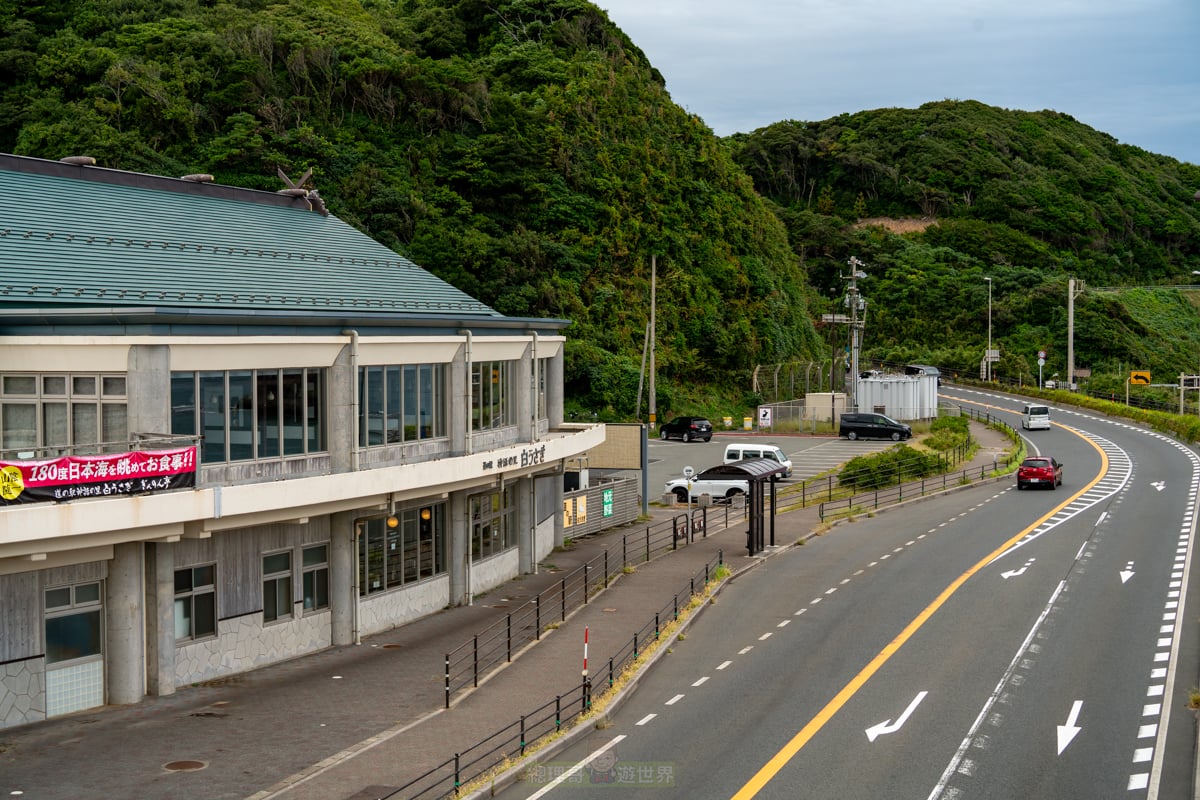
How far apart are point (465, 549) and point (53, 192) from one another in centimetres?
1231

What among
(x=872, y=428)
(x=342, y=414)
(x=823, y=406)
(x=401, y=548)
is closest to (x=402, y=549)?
(x=401, y=548)

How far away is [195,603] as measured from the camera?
21.0 meters

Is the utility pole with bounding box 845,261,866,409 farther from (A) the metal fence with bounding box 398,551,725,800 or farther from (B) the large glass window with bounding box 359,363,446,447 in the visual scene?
(A) the metal fence with bounding box 398,551,725,800

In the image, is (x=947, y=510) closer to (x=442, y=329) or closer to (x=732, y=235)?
(x=442, y=329)

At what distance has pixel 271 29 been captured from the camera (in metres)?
84.1

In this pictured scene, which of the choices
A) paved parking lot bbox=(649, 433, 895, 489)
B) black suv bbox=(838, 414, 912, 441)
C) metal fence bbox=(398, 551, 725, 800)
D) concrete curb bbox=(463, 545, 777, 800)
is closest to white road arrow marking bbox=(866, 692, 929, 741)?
concrete curb bbox=(463, 545, 777, 800)

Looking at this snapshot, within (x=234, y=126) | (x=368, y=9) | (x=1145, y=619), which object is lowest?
(x=1145, y=619)

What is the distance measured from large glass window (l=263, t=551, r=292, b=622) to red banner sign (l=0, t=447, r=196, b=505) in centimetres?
360

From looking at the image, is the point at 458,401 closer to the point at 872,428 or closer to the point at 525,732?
the point at 525,732

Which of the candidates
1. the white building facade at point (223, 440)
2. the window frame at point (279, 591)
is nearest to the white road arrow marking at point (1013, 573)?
the white building facade at point (223, 440)

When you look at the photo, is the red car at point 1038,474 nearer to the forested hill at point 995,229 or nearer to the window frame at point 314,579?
the window frame at point 314,579

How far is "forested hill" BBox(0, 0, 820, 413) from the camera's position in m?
74.3

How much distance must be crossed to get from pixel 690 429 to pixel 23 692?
4604 centimetres

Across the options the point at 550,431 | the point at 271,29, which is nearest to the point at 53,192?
the point at 550,431
